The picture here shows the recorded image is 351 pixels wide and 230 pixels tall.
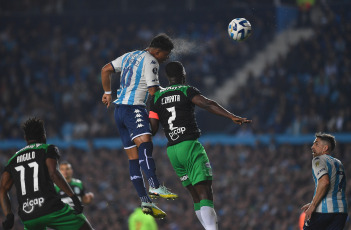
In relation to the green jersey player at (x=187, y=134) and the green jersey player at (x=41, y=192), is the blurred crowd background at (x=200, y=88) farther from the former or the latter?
the green jersey player at (x=41, y=192)

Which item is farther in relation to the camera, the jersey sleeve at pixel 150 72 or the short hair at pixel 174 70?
the jersey sleeve at pixel 150 72

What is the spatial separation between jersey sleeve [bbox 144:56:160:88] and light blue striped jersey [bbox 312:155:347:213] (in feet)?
7.77

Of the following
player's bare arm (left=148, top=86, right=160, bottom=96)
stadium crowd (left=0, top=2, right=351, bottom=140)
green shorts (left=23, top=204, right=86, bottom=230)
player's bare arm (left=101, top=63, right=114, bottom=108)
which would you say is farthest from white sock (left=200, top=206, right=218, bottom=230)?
stadium crowd (left=0, top=2, right=351, bottom=140)

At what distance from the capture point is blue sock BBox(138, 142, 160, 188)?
7.93 metres

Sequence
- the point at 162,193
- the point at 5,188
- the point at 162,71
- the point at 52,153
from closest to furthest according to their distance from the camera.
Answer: the point at 52,153 → the point at 5,188 → the point at 162,193 → the point at 162,71

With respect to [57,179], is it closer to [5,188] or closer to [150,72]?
[5,188]

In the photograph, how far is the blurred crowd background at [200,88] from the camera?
17578 mm

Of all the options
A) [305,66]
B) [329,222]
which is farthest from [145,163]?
[305,66]

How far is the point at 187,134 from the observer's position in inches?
303

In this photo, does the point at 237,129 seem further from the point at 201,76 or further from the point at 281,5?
the point at 281,5

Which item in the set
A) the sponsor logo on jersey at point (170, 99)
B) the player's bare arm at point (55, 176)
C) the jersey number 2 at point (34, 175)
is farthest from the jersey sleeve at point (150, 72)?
the jersey number 2 at point (34, 175)

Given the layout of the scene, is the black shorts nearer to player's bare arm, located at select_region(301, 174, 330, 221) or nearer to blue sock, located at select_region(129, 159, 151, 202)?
player's bare arm, located at select_region(301, 174, 330, 221)

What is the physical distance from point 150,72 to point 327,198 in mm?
2845

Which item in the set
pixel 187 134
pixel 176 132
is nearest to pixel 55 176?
pixel 176 132
